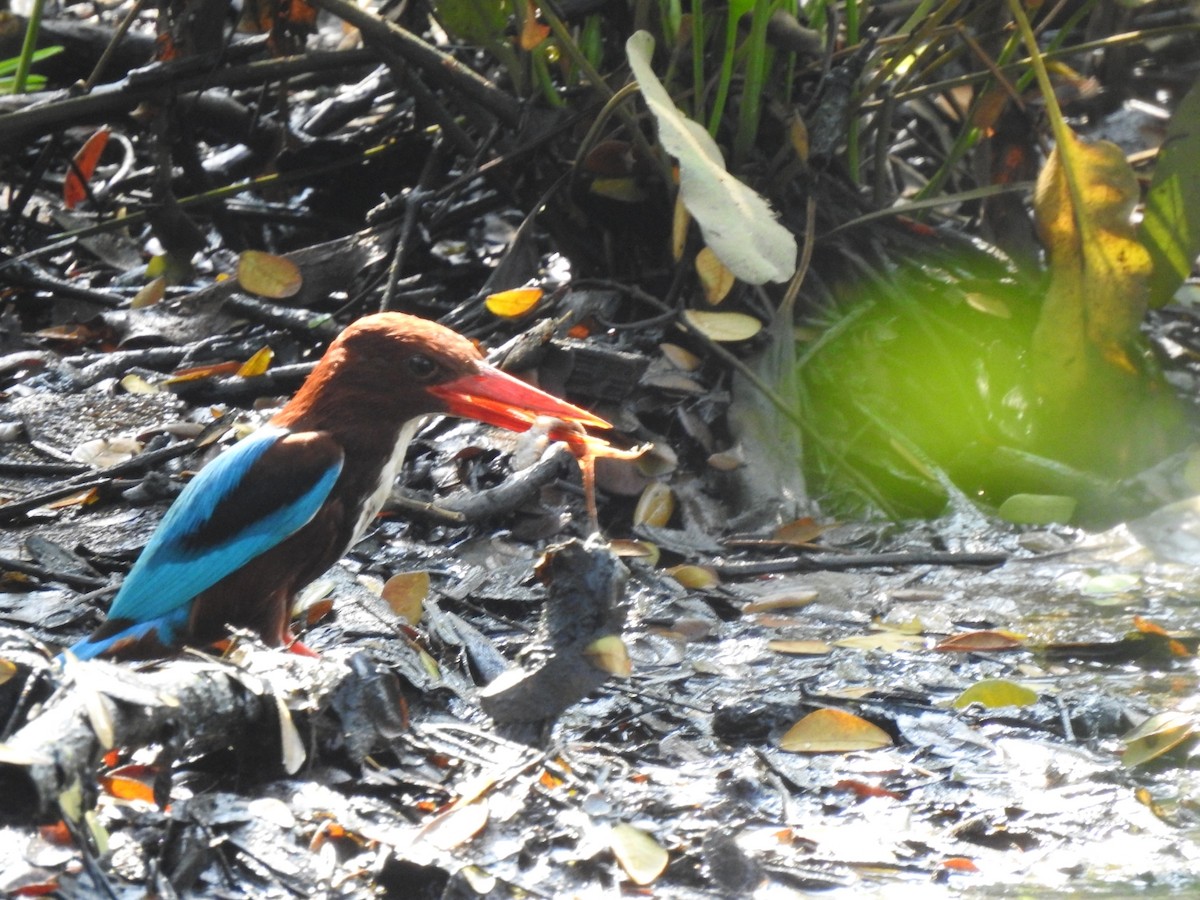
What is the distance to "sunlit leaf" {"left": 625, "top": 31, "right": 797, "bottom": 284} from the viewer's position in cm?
296

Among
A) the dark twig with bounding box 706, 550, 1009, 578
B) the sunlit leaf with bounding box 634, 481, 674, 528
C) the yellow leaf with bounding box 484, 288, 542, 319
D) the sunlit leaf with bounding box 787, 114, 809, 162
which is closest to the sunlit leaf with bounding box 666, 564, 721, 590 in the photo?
the dark twig with bounding box 706, 550, 1009, 578

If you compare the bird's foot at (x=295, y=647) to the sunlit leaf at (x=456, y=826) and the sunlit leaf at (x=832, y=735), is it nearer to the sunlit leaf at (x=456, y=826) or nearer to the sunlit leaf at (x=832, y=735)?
the sunlit leaf at (x=456, y=826)

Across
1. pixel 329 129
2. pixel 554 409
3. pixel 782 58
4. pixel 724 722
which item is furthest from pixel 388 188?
pixel 724 722

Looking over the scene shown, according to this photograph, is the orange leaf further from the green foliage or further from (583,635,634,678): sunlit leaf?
(583,635,634,678): sunlit leaf

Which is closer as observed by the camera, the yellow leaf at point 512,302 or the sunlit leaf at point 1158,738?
the sunlit leaf at point 1158,738

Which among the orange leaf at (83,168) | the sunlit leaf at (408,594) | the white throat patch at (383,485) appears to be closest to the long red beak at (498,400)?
the white throat patch at (383,485)

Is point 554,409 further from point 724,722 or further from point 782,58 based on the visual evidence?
point 782,58

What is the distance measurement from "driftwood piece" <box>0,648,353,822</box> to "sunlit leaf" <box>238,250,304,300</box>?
6.65 ft

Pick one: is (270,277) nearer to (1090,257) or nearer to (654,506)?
(654,506)

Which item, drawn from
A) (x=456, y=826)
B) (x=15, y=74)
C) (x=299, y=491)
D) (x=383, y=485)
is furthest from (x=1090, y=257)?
(x=15, y=74)

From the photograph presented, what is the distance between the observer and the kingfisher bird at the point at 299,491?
291 centimetres

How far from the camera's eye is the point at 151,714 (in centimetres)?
210

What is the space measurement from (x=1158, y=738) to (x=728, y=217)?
4.21 ft

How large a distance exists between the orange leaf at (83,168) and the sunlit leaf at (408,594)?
2404mm
